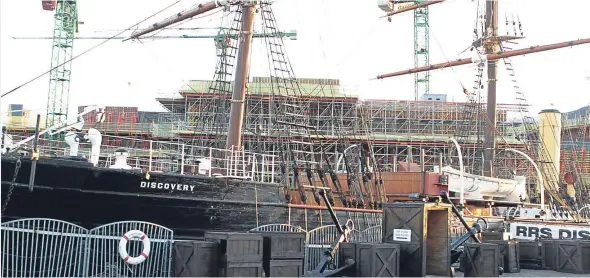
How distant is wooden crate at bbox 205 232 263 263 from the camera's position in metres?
11.7

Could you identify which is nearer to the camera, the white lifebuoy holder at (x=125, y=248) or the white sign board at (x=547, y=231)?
the white lifebuoy holder at (x=125, y=248)

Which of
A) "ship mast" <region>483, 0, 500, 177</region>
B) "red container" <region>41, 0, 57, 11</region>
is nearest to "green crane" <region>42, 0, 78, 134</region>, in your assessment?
"red container" <region>41, 0, 57, 11</region>

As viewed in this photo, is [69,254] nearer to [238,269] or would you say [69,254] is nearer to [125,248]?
[125,248]

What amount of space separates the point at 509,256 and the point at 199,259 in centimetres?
776

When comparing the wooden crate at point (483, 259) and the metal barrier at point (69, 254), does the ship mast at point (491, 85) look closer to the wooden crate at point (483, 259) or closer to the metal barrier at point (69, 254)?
the wooden crate at point (483, 259)

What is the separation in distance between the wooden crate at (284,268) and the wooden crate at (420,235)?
2.24 m

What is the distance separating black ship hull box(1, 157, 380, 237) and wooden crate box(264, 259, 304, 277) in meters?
5.65

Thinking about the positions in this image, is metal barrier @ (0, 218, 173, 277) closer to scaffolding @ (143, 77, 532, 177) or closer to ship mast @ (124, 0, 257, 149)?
ship mast @ (124, 0, 257, 149)

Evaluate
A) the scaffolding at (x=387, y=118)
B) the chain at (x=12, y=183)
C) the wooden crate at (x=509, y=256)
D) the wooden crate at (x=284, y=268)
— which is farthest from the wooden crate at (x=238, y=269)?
the scaffolding at (x=387, y=118)

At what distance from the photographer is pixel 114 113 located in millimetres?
61938

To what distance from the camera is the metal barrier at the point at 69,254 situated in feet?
41.5

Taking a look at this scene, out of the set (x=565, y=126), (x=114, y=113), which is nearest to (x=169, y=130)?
(x=114, y=113)

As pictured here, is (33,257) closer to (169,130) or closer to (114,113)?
(169,130)

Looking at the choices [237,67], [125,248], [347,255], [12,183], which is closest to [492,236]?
[347,255]
